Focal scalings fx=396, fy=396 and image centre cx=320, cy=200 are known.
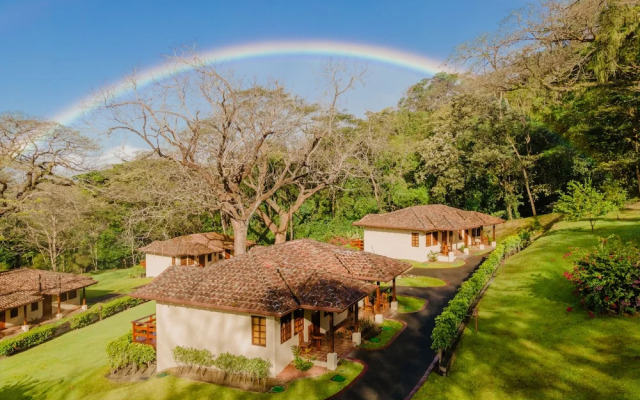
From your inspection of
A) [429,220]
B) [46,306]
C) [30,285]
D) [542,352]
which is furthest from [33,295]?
[542,352]

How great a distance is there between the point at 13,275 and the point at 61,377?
16917 mm

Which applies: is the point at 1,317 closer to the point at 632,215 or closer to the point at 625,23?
the point at 625,23

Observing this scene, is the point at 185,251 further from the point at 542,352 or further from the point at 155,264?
the point at 542,352

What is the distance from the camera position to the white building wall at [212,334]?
14.2 metres

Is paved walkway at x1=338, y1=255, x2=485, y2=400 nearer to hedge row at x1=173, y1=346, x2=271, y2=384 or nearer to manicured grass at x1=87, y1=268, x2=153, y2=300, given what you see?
hedge row at x1=173, y1=346, x2=271, y2=384

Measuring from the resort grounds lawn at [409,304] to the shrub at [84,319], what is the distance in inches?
816

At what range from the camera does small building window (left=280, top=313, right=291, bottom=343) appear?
14.4 m

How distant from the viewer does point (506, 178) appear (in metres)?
44.4

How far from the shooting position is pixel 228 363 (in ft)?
47.3

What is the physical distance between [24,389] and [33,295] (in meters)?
13.9

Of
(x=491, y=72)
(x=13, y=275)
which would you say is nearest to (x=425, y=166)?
(x=491, y=72)

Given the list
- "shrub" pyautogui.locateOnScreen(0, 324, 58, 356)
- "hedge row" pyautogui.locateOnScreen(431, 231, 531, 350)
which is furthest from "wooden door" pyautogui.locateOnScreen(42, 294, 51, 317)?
"hedge row" pyautogui.locateOnScreen(431, 231, 531, 350)

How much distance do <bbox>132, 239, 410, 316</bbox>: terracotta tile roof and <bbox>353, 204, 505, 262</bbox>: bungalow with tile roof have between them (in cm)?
1470

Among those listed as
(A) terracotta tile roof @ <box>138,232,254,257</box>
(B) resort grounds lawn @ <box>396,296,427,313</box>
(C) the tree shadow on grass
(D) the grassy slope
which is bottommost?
(C) the tree shadow on grass
